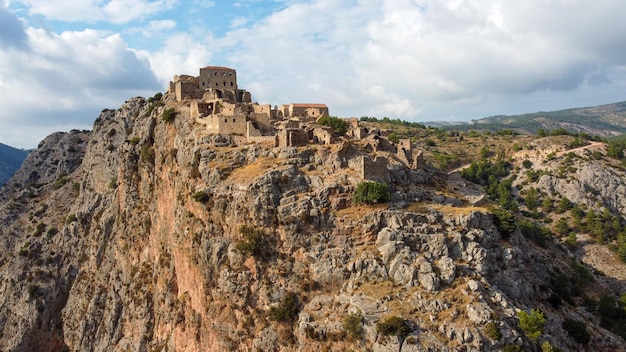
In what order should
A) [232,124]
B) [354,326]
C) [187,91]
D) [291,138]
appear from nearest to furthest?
[354,326]
[291,138]
[232,124]
[187,91]

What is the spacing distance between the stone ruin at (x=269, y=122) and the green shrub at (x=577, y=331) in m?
22.7

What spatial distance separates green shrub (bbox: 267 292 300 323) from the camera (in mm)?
45156

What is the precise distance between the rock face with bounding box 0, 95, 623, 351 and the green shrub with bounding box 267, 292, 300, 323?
99 mm

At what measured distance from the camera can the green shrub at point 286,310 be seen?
45156 millimetres

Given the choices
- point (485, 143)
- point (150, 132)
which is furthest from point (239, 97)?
point (485, 143)

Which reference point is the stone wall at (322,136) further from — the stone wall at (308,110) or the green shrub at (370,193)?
the stone wall at (308,110)

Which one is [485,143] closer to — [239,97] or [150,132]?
[239,97]

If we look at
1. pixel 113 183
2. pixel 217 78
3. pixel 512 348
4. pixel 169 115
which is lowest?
pixel 512 348

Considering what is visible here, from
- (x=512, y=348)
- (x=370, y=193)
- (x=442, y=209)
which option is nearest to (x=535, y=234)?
(x=442, y=209)

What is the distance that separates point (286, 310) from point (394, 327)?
425 inches

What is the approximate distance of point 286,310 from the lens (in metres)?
45.2

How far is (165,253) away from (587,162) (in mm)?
102432

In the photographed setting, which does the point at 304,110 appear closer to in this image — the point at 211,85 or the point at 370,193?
the point at 211,85

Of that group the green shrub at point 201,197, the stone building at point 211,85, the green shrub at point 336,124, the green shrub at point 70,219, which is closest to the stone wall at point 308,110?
the green shrub at point 336,124
